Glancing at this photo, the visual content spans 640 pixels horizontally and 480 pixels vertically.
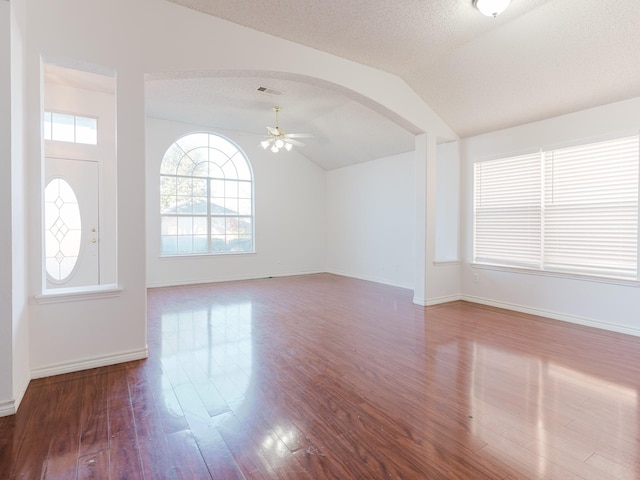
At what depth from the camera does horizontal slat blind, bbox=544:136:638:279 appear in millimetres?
3812

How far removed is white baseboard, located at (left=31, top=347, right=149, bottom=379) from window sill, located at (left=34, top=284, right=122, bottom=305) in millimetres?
517

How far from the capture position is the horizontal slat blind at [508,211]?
15.4ft

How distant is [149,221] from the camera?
6566 millimetres

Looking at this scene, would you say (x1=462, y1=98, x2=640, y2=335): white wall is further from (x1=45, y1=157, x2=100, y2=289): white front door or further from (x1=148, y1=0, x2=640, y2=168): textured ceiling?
(x1=45, y1=157, x2=100, y2=289): white front door

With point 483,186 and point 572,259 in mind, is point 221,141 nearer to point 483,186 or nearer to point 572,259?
point 483,186

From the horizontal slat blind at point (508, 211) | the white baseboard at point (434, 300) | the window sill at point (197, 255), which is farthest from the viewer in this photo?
the window sill at point (197, 255)

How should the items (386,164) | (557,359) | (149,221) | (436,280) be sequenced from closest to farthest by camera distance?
(557,359) → (436,280) → (149,221) → (386,164)

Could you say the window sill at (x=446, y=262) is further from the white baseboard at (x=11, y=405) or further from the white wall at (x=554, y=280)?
the white baseboard at (x=11, y=405)

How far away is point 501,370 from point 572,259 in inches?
94.0

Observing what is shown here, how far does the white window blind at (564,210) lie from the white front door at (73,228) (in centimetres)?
597

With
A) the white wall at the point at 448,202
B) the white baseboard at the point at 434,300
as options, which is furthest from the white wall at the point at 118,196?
the white wall at the point at 448,202

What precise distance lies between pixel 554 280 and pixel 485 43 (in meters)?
3.10

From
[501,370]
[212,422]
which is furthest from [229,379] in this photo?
[501,370]

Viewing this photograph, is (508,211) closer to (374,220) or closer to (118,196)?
(374,220)
